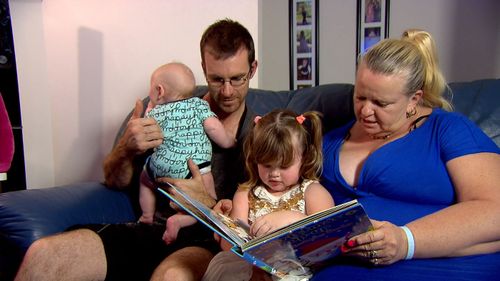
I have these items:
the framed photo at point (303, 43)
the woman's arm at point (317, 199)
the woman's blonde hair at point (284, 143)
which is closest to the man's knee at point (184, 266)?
the woman's blonde hair at point (284, 143)

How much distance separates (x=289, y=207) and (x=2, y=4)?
1691 millimetres

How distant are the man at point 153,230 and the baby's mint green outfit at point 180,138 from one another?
43mm

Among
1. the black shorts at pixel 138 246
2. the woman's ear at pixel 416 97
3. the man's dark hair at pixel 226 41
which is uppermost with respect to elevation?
the man's dark hair at pixel 226 41

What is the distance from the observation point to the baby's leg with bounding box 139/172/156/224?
1.71 metres

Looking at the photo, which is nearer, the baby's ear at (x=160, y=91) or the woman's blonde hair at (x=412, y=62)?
the woman's blonde hair at (x=412, y=62)

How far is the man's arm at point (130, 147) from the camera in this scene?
1625 millimetres

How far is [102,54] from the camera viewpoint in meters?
2.41

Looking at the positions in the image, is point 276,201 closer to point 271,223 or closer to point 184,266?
point 271,223

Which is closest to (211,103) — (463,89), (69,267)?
(69,267)

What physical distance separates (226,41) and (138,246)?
80 centimetres

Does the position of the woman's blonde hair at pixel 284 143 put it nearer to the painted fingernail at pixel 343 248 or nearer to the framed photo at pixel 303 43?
the painted fingernail at pixel 343 248

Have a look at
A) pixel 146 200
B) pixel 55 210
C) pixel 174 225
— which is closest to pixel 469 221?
pixel 174 225

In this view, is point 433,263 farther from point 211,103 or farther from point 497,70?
point 497,70

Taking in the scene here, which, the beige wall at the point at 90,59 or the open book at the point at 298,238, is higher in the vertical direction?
the beige wall at the point at 90,59
